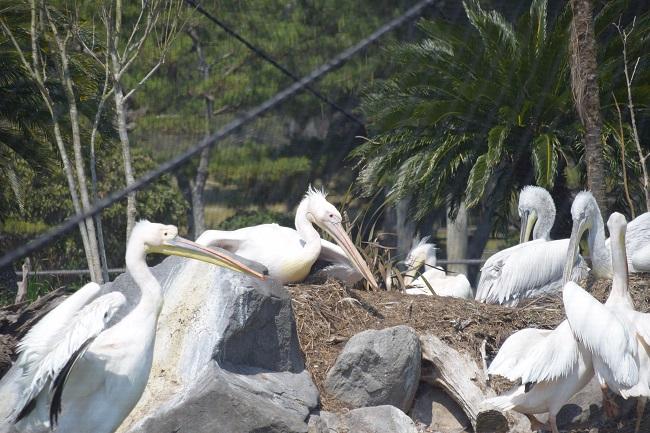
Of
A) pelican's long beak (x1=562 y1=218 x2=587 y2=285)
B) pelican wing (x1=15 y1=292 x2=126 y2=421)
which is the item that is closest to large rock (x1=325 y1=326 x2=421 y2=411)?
pelican's long beak (x1=562 y1=218 x2=587 y2=285)

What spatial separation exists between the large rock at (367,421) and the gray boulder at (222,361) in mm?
113

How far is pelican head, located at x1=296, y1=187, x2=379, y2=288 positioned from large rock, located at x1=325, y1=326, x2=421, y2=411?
1078 mm

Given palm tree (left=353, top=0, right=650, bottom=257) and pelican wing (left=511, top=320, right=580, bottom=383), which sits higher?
palm tree (left=353, top=0, right=650, bottom=257)

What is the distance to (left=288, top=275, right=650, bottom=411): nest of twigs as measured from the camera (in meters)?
6.30

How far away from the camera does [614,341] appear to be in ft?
17.1

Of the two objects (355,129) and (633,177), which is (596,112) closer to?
(633,177)

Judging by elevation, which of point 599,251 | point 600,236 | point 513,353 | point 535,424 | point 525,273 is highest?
point 600,236

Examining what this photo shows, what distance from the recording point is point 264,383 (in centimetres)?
558

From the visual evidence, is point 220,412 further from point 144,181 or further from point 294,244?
point 144,181

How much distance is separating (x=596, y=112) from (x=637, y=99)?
1.33 metres

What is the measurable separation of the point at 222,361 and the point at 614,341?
2029 mm

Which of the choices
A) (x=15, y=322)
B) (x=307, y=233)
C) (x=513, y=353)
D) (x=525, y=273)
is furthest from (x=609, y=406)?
(x=15, y=322)

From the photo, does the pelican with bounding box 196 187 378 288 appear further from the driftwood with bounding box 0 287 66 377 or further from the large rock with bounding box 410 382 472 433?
the driftwood with bounding box 0 287 66 377

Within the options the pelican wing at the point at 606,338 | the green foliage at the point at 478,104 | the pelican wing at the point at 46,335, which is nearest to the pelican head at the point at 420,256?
the green foliage at the point at 478,104
